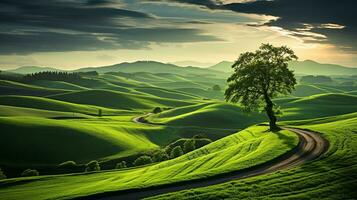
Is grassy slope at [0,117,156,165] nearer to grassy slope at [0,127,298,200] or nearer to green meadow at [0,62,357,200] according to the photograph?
green meadow at [0,62,357,200]

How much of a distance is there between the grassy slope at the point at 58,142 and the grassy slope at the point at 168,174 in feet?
148

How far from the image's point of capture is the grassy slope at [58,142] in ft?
380

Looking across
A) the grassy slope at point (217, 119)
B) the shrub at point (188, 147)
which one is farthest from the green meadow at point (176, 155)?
the grassy slope at point (217, 119)

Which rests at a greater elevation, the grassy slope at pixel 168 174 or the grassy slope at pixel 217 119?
the grassy slope at pixel 168 174

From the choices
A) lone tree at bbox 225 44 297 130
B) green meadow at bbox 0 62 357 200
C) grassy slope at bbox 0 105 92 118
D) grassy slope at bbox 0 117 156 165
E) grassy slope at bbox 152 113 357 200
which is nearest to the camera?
grassy slope at bbox 152 113 357 200

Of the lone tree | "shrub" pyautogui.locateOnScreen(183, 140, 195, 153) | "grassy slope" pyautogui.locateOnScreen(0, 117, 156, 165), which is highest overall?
the lone tree

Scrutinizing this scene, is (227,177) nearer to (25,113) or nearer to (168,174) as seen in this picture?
(168,174)

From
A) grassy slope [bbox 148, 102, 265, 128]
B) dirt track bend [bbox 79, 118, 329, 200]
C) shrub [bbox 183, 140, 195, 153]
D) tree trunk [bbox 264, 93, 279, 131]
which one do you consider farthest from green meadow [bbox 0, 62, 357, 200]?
tree trunk [bbox 264, 93, 279, 131]

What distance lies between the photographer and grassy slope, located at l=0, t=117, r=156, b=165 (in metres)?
116

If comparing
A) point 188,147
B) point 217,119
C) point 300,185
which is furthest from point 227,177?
point 217,119

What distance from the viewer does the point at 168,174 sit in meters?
51.0

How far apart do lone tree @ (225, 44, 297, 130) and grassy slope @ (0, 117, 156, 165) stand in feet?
199

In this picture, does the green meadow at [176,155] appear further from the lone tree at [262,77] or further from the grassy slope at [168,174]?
the lone tree at [262,77]

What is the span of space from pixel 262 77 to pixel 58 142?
268 ft
